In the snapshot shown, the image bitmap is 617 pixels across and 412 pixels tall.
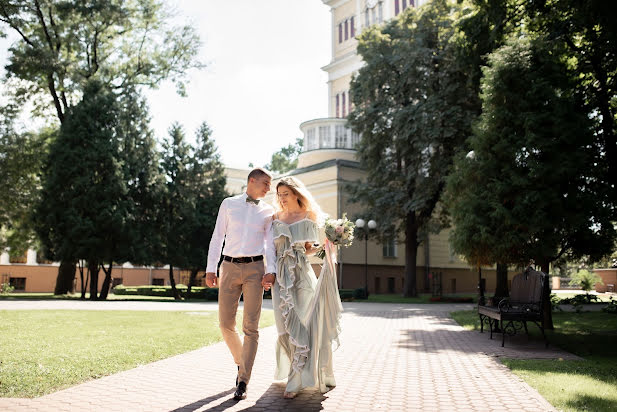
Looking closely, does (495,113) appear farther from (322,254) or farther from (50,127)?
(50,127)

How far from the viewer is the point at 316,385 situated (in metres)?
5.51

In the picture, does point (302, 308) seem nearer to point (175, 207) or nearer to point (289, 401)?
point (289, 401)

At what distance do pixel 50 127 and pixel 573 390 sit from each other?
32480mm

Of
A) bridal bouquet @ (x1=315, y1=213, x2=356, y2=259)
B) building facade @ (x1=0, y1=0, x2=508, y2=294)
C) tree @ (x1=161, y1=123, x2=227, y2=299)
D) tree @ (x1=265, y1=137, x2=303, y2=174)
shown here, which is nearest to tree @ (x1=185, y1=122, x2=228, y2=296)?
tree @ (x1=161, y1=123, x2=227, y2=299)

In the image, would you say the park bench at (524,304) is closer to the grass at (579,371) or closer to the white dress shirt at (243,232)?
the grass at (579,371)

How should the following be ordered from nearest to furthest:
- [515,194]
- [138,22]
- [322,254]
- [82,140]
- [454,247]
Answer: [322,254] → [515,194] → [454,247] → [82,140] → [138,22]

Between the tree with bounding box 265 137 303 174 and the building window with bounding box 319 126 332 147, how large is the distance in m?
30.8

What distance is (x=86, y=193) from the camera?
26.5 meters

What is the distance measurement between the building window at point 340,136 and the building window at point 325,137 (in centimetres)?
55

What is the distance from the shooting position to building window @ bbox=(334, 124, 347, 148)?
137 ft

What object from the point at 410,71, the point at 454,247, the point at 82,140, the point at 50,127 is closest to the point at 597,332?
the point at 454,247

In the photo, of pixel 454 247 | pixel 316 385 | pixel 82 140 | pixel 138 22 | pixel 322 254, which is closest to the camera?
pixel 316 385

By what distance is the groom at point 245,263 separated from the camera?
18.3 feet

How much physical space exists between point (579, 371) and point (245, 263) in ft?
16.0
